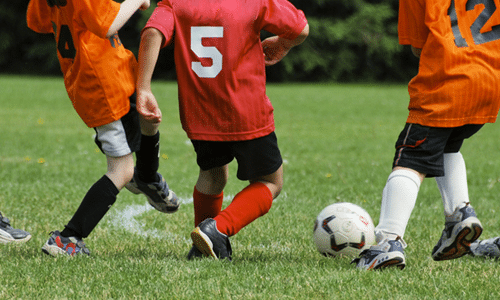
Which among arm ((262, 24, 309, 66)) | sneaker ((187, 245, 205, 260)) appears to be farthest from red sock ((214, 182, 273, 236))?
arm ((262, 24, 309, 66))

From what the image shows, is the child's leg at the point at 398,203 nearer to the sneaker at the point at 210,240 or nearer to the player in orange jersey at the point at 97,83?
the sneaker at the point at 210,240

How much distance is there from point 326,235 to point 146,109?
3.82 ft

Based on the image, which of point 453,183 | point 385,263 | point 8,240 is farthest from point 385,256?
point 8,240

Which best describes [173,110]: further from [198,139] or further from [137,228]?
[198,139]

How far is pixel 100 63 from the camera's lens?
2.87 metres

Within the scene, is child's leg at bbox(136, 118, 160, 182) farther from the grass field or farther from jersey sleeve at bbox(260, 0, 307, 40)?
jersey sleeve at bbox(260, 0, 307, 40)

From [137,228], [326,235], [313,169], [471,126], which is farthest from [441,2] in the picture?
[313,169]

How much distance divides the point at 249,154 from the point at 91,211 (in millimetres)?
833

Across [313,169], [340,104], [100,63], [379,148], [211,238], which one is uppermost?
[100,63]

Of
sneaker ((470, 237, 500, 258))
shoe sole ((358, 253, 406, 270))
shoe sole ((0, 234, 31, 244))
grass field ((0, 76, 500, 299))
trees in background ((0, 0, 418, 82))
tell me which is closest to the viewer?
grass field ((0, 76, 500, 299))

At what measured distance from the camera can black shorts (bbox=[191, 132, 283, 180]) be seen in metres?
2.86

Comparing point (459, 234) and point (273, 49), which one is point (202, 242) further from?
point (459, 234)

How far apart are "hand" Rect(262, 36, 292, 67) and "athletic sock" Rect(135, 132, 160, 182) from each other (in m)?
0.81

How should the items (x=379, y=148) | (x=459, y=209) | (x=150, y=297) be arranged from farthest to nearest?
(x=379, y=148) → (x=459, y=209) → (x=150, y=297)
